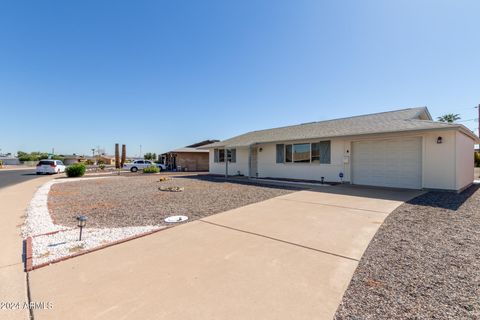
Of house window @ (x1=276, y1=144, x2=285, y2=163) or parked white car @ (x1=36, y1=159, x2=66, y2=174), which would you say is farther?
parked white car @ (x1=36, y1=159, x2=66, y2=174)

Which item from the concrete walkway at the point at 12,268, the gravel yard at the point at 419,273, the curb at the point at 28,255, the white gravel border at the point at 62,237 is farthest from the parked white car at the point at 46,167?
the gravel yard at the point at 419,273

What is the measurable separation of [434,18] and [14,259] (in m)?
14.8

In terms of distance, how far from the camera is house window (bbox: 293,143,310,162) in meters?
13.2

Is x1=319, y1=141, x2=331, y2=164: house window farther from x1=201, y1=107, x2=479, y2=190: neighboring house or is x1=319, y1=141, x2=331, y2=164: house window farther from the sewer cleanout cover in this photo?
the sewer cleanout cover

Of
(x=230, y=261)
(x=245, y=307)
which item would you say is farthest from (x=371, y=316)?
(x=230, y=261)

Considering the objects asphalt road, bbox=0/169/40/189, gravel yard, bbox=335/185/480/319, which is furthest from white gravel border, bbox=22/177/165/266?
asphalt road, bbox=0/169/40/189

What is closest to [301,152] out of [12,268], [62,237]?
[62,237]

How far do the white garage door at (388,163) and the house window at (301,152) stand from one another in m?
2.59

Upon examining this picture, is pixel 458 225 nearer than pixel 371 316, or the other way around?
pixel 371 316

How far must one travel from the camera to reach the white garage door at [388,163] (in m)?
9.51

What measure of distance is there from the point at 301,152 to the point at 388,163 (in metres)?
4.61

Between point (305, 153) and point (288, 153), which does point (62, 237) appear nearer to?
point (305, 153)

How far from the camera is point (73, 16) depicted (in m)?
10.1

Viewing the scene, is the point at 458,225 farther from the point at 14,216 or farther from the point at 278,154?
the point at 14,216
